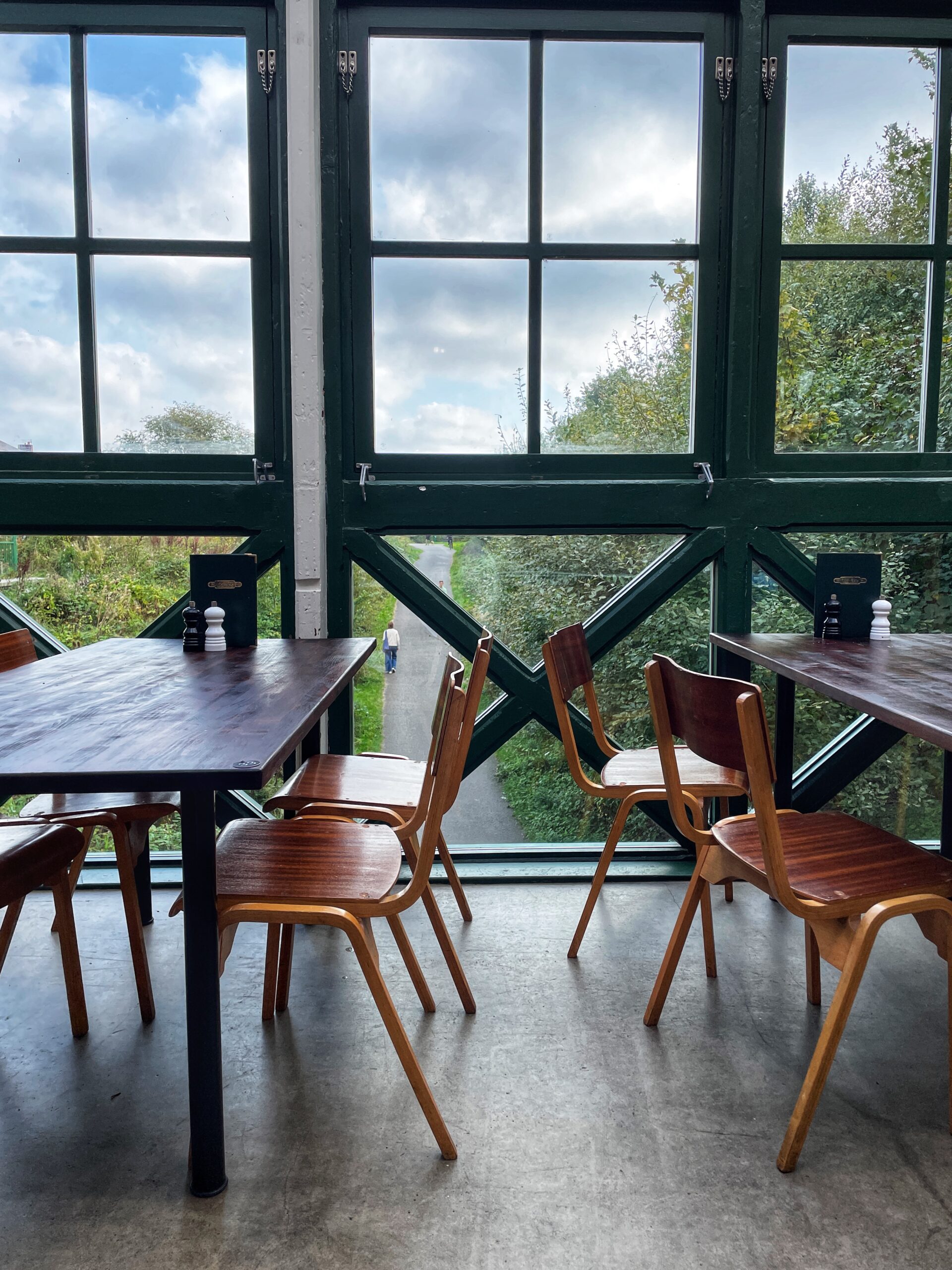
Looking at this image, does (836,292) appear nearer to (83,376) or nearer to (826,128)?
(826,128)

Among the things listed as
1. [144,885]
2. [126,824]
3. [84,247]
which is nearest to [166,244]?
[84,247]

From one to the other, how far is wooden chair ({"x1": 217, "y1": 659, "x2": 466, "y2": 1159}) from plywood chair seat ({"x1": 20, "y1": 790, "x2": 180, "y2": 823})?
1.16 feet

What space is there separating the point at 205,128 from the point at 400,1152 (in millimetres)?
3393

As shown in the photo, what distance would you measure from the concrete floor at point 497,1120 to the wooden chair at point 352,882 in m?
0.20

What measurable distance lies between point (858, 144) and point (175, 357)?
2753 mm

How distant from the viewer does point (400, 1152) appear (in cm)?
169

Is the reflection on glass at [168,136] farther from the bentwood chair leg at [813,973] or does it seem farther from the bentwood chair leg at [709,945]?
the bentwood chair leg at [813,973]

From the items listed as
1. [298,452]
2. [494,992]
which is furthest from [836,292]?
[494,992]

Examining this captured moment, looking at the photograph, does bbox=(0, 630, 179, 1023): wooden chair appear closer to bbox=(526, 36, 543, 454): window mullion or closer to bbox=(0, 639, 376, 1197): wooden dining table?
bbox=(0, 639, 376, 1197): wooden dining table

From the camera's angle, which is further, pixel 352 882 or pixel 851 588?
pixel 851 588

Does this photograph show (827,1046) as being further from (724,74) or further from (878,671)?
(724,74)

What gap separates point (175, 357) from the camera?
10.9ft

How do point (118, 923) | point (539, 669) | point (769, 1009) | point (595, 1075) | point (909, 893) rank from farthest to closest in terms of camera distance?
point (539, 669), point (118, 923), point (769, 1009), point (595, 1075), point (909, 893)

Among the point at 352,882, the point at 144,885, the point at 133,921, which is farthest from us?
the point at 144,885
